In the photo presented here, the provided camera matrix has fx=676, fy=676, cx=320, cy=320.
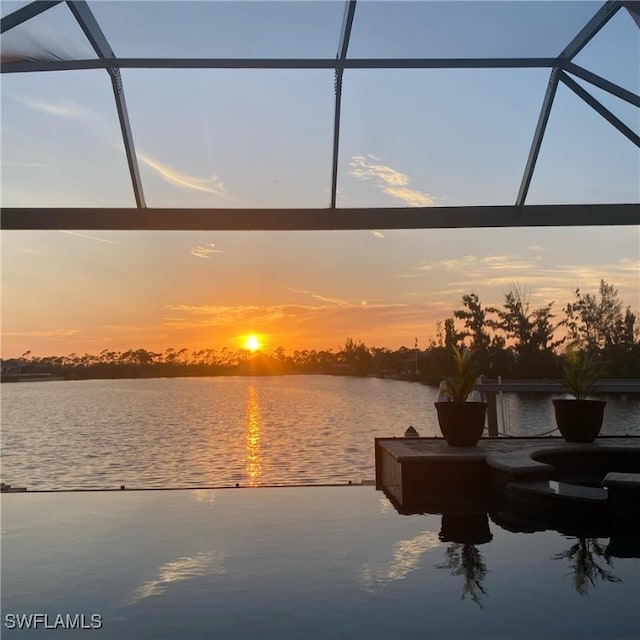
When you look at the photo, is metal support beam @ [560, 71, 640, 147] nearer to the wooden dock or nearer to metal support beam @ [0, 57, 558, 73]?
metal support beam @ [0, 57, 558, 73]

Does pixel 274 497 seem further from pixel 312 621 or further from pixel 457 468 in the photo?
pixel 312 621

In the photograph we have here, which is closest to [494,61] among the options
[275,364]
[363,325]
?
[363,325]

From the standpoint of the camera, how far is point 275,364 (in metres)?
39.4

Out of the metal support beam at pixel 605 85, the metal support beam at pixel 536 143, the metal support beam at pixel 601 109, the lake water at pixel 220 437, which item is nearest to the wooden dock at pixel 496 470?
the lake water at pixel 220 437

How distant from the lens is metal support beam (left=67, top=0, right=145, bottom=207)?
5.09 metres

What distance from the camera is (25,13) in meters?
4.55

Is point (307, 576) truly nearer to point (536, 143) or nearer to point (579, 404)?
point (579, 404)

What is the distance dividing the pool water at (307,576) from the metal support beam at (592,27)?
3922mm

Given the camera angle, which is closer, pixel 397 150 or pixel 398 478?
pixel 398 478

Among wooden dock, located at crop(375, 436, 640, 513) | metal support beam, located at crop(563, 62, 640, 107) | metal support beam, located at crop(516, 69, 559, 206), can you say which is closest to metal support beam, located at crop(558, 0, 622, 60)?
metal support beam, located at crop(563, 62, 640, 107)

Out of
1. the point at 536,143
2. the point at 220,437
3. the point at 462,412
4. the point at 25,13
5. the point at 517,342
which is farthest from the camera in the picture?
the point at 220,437

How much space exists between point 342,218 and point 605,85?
262cm

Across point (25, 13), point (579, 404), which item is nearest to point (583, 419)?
point (579, 404)

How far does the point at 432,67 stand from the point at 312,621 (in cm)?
478
